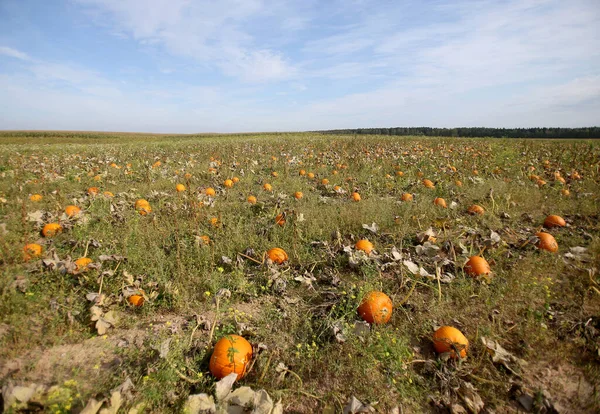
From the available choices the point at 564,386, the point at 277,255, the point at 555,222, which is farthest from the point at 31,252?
the point at 555,222

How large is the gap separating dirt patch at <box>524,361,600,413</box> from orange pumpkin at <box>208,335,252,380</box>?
2.16 m

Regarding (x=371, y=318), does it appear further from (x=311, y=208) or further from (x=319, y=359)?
(x=311, y=208)

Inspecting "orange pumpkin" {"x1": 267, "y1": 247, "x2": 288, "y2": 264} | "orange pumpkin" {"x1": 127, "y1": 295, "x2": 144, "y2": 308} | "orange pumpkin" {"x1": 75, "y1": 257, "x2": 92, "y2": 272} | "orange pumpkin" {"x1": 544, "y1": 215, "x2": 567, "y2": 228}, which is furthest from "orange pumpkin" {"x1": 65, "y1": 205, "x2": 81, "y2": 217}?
"orange pumpkin" {"x1": 544, "y1": 215, "x2": 567, "y2": 228}

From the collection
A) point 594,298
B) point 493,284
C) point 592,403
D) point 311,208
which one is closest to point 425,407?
point 592,403

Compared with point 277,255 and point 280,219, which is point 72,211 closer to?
point 280,219

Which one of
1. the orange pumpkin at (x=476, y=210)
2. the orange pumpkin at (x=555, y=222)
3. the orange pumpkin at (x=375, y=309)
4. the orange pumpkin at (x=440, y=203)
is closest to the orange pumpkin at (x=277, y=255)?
the orange pumpkin at (x=375, y=309)

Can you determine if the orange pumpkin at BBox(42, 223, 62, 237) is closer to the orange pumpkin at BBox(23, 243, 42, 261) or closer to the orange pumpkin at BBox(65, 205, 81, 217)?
the orange pumpkin at BBox(65, 205, 81, 217)

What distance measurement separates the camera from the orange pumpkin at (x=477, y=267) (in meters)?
3.29

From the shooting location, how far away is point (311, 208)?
18.3 feet

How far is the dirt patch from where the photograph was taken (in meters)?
2.00

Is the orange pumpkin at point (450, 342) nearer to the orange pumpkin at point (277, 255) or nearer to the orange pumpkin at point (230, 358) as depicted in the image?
the orange pumpkin at point (230, 358)

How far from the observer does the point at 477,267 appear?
3332 mm

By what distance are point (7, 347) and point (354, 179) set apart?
725 cm

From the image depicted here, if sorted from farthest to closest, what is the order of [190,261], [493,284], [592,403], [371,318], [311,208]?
[311,208]
[190,261]
[493,284]
[371,318]
[592,403]
